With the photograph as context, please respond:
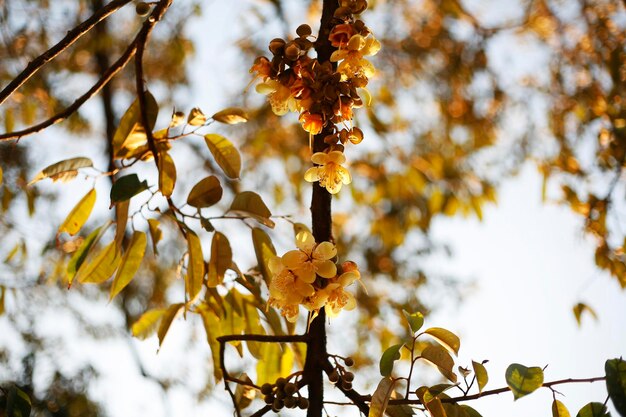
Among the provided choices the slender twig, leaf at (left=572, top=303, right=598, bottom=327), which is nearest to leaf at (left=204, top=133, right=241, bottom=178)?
the slender twig

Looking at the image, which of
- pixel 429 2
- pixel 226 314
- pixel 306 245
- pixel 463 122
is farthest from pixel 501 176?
pixel 306 245

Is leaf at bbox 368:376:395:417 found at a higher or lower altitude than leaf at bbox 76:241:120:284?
lower

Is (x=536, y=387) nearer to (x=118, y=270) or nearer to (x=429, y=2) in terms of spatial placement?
(x=118, y=270)

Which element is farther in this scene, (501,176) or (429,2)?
(429,2)

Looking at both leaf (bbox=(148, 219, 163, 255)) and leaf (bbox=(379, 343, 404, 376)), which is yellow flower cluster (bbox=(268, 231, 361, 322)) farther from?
leaf (bbox=(148, 219, 163, 255))

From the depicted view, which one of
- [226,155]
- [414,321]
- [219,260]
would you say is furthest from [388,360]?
[226,155]

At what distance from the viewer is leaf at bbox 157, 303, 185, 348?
99 centimetres

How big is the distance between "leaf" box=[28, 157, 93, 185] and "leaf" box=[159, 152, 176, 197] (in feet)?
0.37

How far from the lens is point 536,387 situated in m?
0.65

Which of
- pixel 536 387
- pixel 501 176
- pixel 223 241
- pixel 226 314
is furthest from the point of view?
pixel 501 176

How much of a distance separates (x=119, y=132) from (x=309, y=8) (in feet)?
6.29

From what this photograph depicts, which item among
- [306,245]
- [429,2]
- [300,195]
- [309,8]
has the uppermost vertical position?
[429,2]

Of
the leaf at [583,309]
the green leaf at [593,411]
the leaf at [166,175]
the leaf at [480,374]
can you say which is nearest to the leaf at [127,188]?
the leaf at [166,175]

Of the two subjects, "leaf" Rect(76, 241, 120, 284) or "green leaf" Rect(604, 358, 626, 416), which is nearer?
"green leaf" Rect(604, 358, 626, 416)
